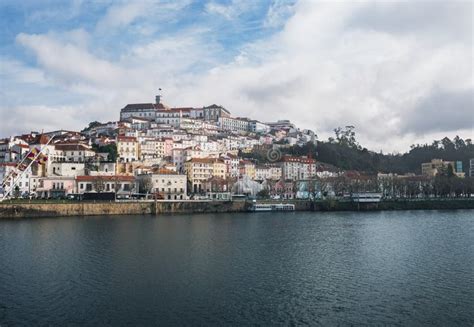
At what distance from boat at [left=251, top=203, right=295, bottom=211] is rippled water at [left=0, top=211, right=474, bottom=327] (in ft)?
70.2

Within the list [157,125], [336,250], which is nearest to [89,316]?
[336,250]

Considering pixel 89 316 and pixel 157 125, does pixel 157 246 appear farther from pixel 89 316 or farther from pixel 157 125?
pixel 157 125

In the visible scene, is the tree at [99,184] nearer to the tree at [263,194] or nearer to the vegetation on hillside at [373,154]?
the tree at [263,194]

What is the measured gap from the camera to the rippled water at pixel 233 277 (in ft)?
47.7

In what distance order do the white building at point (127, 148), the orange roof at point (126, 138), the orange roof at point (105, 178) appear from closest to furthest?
the orange roof at point (105, 178) → the white building at point (127, 148) → the orange roof at point (126, 138)

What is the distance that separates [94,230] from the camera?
33.2 metres

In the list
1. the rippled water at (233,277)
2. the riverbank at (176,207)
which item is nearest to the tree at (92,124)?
the riverbank at (176,207)

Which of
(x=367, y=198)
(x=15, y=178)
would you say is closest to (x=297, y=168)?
(x=367, y=198)

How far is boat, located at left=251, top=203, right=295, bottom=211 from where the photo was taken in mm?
55006

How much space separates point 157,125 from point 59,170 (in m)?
35.4

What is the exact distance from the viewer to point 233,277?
19203 mm

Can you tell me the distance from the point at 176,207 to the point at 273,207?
12088 mm

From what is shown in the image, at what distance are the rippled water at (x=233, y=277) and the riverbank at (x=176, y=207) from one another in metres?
11.5

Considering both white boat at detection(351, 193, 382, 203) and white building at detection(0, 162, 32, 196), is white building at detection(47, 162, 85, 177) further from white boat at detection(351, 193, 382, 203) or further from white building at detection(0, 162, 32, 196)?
white boat at detection(351, 193, 382, 203)
